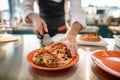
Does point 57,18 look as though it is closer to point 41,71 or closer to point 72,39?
point 72,39

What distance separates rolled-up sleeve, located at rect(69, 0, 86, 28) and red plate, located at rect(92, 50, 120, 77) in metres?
0.24

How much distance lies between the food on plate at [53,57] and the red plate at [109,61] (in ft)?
0.33

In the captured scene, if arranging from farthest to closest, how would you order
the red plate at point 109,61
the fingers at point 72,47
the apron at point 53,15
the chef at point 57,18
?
the apron at point 53,15 → the chef at point 57,18 → the fingers at point 72,47 → the red plate at point 109,61

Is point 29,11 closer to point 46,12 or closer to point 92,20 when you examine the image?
point 46,12

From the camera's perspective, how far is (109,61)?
0.53m

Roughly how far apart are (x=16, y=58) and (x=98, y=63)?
33cm

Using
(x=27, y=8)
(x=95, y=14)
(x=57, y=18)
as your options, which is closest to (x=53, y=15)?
(x=57, y=18)

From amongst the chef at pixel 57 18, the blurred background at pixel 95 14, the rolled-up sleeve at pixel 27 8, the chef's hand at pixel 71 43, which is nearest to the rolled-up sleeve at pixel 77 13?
the chef at pixel 57 18

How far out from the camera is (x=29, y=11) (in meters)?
0.87

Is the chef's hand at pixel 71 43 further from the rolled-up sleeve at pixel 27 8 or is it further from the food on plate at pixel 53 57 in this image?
the rolled-up sleeve at pixel 27 8

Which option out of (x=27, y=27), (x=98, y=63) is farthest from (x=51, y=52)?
(x=27, y=27)

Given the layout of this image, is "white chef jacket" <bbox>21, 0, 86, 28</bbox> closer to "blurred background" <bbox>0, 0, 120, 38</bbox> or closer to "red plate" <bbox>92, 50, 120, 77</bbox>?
"red plate" <bbox>92, 50, 120, 77</bbox>

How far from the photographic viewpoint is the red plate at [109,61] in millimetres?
466

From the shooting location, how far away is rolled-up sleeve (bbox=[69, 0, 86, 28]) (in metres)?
0.80
